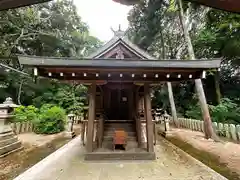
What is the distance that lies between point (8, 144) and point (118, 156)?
3.75 metres

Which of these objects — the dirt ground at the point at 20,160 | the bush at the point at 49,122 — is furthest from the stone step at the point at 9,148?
the bush at the point at 49,122

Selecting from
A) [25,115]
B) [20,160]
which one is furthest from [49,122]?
[20,160]

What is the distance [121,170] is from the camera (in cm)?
361

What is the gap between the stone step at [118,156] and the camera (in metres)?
4.36

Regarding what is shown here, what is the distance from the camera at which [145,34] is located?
1424 centimetres

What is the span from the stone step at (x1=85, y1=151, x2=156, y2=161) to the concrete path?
206 millimetres

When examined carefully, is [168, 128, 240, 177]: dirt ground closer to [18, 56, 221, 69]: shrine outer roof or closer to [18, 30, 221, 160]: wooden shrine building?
[18, 30, 221, 160]: wooden shrine building

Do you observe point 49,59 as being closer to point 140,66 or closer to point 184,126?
point 140,66

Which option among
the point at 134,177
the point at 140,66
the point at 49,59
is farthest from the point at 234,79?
the point at 49,59

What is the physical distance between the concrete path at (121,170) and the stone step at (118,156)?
206 mm

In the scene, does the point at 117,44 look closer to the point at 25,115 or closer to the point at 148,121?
the point at 148,121

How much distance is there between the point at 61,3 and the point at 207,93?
1589 cm

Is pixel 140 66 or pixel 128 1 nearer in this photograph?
pixel 128 1

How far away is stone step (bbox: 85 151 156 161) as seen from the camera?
436 centimetres
